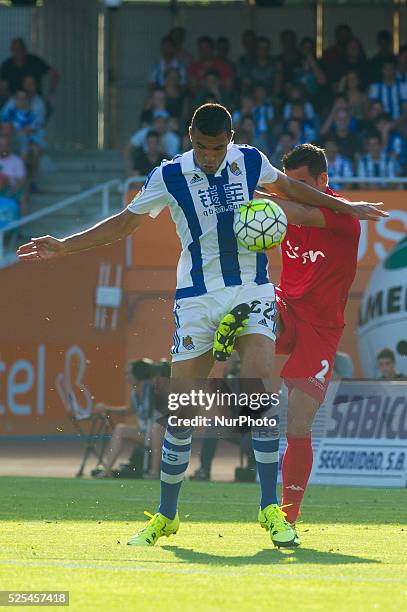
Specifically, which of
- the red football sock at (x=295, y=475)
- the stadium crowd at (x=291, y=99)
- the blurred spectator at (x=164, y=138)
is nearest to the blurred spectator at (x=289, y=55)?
the stadium crowd at (x=291, y=99)

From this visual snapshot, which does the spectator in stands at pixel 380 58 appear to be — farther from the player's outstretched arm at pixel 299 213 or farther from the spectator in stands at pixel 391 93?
the player's outstretched arm at pixel 299 213

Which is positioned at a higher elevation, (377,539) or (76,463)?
(377,539)

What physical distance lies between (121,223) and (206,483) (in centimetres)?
607

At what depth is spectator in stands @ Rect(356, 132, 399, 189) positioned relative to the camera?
18.6m

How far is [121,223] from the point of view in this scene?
7.51 m

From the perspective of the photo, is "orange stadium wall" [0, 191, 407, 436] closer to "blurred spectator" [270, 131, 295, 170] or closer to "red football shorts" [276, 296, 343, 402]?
"blurred spectator" [270, 131, 295, 170]

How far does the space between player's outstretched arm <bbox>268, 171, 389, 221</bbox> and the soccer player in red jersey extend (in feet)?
0.76

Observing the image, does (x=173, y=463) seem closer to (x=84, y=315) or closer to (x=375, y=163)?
(x=84, y=315)

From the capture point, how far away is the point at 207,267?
730 centimetres

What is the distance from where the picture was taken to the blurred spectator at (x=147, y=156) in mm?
18672

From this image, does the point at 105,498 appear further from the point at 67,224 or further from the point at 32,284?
the point at 67,224

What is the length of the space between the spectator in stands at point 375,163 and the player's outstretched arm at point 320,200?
1094 centimetres

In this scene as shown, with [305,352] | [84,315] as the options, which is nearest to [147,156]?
[84,315]

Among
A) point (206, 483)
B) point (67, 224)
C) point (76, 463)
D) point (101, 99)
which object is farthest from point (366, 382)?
point (101, 99)
